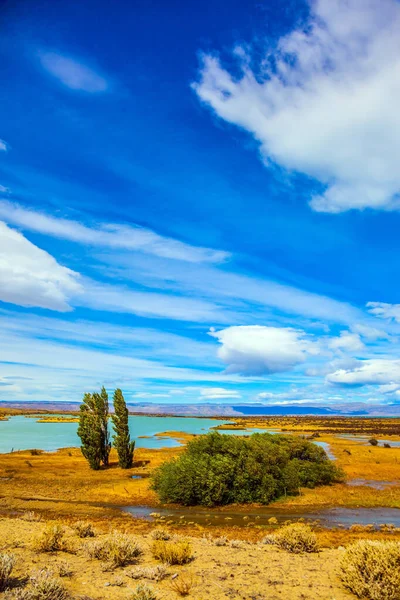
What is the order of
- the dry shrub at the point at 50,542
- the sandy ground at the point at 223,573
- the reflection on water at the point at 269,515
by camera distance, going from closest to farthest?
the sandy ground at the point at 223,573, the dry shrub at the point at 50,542, the reflection on water at the point at 269,515

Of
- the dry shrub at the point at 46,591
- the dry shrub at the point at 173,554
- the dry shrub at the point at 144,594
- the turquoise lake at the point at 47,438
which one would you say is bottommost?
the turquoise lake at the point at 47,438

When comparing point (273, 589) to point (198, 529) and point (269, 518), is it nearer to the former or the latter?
point (198, 529)

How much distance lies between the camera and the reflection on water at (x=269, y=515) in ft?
77.0

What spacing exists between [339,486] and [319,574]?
24532mm

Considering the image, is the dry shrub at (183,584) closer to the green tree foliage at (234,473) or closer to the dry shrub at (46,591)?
the dry shrub at (46,591)

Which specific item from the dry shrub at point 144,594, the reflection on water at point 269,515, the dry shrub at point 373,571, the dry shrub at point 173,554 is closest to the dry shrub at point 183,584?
the dry shrub at point 144,594

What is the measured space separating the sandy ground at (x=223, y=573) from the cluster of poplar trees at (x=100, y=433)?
30324 millimetres

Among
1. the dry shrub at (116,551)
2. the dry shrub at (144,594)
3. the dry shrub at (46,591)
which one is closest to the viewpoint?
the dry shrub at (46,591)

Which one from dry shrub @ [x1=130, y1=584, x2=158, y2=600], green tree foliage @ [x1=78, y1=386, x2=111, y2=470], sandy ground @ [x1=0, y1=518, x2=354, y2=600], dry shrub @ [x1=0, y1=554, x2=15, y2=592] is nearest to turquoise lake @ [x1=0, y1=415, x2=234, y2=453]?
green tree foliage @ [x1=78, y1=386, x2=111, y2=470]

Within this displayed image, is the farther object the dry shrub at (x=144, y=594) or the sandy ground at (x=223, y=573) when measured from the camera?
the sandy ground at (x=223, y=573)

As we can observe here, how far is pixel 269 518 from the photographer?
961 inches

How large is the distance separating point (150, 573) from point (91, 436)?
37.0 m

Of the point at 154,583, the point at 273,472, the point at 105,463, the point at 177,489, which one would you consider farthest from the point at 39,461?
the point at 154,583

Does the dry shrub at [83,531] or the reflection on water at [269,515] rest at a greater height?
the dry shrub at [83,531]
